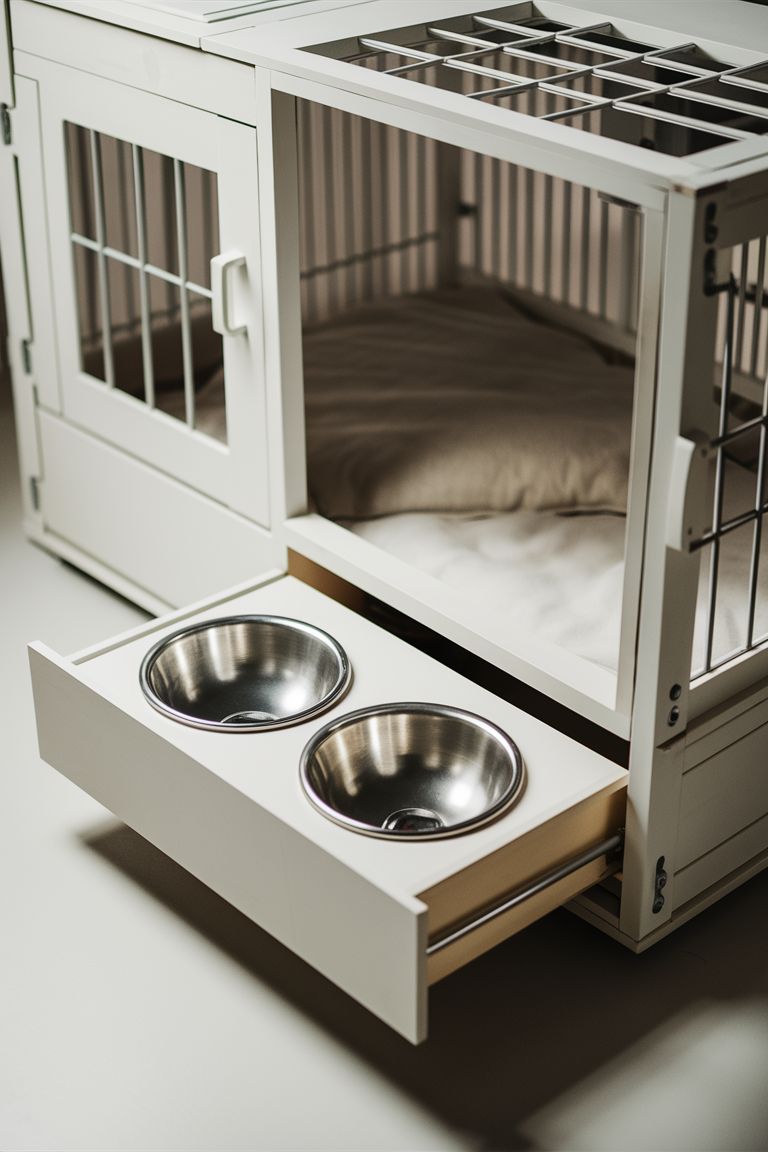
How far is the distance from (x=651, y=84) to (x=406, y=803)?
2.91ft

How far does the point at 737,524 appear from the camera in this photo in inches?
61.7

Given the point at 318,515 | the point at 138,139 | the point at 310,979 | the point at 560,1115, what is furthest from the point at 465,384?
the point at 560,1115

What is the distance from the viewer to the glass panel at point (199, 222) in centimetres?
300

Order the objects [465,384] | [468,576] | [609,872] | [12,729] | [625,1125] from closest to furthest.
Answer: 1. [625,1125]
2. [609,872]
3. [468,576]
4. [12,729]
5. [465,384]

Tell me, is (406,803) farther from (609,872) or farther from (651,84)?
(651,84)

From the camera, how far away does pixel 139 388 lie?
8.45ft

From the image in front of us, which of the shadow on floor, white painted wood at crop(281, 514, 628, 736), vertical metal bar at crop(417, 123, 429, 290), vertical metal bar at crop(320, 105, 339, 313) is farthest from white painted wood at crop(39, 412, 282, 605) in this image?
vertical metal bar at crop(417, 123, 429, 290)

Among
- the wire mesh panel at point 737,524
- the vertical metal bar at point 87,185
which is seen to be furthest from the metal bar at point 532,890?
the vertical metal bar at point 87,185

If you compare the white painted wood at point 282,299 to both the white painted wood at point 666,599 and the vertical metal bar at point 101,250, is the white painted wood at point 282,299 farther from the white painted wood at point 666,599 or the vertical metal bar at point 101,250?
the white painted wood at point 666,599

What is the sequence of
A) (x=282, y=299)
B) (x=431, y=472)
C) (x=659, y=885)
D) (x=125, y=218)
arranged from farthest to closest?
1. (x=125, y=218)
2. (x=431, y=472)
3. (x=282, y=299)
4. (x=659, y=885)

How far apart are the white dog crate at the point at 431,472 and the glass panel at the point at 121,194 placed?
162 millimetres

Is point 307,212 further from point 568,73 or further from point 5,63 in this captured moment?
point 568,73

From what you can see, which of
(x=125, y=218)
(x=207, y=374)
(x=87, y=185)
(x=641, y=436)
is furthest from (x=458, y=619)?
(x=125, y=218)

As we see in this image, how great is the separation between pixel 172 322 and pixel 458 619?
4.06 feet
